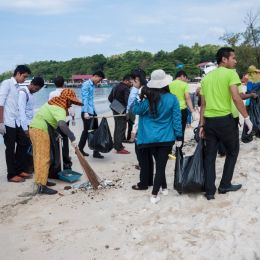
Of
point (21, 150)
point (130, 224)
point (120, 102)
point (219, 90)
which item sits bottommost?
point (130, 224)

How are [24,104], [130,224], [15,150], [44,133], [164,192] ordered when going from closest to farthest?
1. [130,224]
2. [164,192]
3. [44,133]
4. [24,104]
5. [15,150]

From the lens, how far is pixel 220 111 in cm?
482

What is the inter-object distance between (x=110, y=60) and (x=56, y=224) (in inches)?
3433

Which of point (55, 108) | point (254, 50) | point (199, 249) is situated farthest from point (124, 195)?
point (254, 50)

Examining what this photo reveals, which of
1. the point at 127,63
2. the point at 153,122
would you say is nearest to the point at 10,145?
the point at 153,122

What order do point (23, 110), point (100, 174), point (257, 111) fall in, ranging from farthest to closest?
1. point (257, 111)
2. point (100, 174)
3. point (23, 110)

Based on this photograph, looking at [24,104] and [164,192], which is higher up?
[24,104]

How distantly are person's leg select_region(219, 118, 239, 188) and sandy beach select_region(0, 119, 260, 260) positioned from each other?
21cm

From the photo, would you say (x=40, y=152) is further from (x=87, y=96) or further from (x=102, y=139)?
(x=87, y=96)

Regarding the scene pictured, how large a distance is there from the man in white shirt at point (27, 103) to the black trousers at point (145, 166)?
76.2 inches

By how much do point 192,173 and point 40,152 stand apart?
210 centimetres

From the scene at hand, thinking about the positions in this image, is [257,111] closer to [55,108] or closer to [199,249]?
[55,108]

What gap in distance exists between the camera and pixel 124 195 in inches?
214

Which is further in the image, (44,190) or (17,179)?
(17,179)
